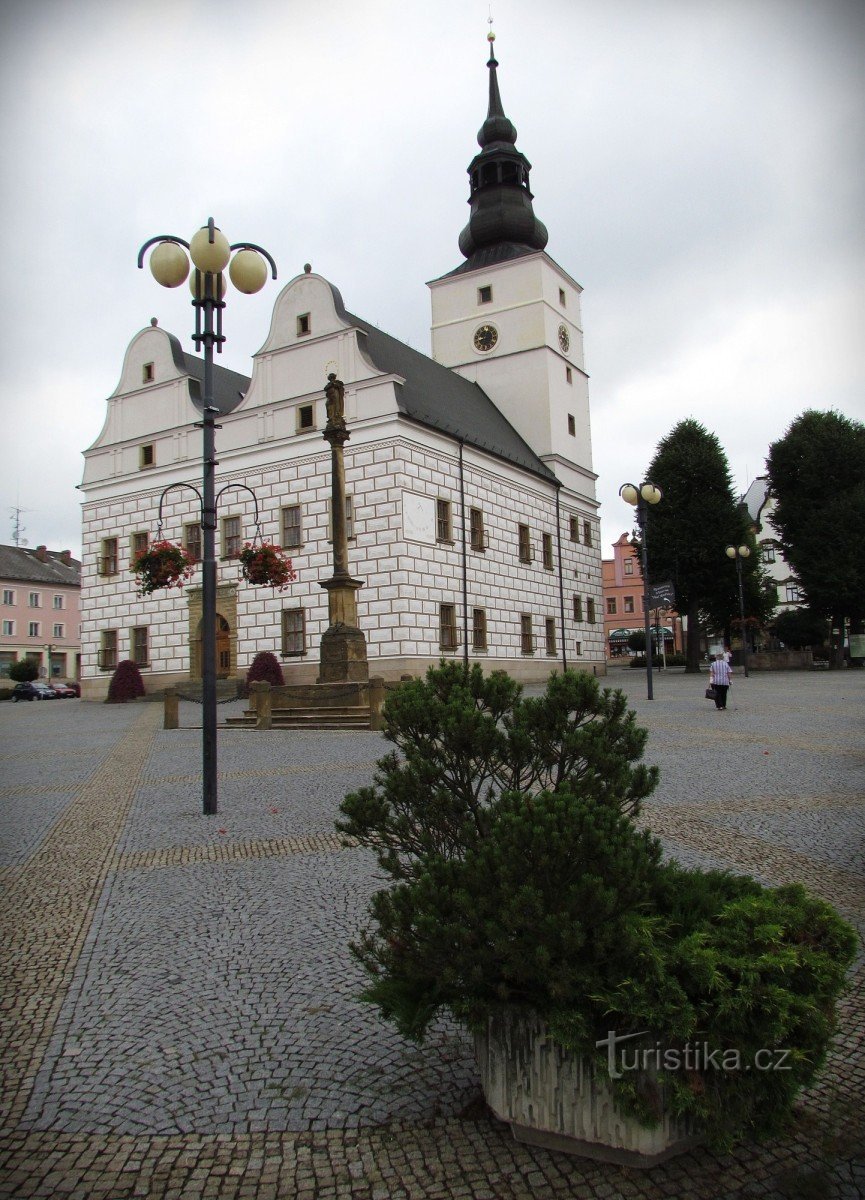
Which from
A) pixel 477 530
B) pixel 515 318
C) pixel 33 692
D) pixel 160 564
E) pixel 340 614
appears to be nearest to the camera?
pixel 160 564

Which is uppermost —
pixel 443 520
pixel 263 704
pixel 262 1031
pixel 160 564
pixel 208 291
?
pixel 443 520

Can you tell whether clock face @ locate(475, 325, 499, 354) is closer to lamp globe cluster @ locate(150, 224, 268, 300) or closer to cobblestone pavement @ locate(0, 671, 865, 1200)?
lamp globe cluster @ locate(150, 224, 268, 300)

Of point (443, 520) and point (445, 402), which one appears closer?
point (443, 520)

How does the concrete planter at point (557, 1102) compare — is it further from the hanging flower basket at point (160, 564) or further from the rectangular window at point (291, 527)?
the rectangular window at point (291, 527)

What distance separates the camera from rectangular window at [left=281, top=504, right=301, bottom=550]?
32875 millimetres

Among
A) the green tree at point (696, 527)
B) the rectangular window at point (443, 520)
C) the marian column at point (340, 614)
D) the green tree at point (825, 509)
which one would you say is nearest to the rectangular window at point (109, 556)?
the rectangular window at point (443, 520)

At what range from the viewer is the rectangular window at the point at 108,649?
121 ft

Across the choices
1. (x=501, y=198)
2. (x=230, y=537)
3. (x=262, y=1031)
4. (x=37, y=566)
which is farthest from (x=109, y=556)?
(x=37, y=566)

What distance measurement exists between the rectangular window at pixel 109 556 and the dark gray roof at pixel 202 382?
705 centimetres

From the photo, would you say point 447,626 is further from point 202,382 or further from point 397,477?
point 202,382

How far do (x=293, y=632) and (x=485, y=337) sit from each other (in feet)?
63.8

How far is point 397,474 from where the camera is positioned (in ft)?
101

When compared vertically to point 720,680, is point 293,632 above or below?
above

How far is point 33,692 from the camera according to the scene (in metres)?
53.5
